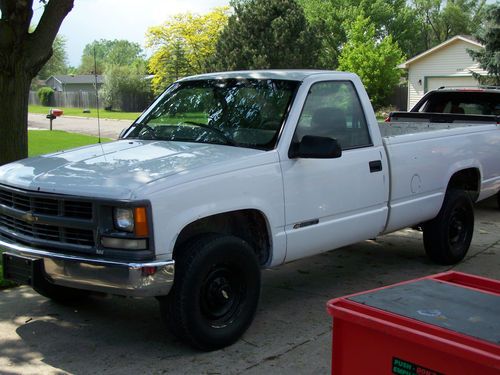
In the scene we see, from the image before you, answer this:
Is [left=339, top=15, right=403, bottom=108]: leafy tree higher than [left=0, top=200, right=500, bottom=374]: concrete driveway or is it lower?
higher

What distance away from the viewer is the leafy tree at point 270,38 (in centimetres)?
2414

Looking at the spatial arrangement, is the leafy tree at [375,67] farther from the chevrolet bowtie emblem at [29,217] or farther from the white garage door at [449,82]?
the chevrolet bowtie emblem at [29,217]

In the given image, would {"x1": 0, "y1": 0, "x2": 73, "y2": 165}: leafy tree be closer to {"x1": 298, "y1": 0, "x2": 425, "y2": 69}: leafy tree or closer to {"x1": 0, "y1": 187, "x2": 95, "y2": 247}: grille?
{"x1": 0, "y1": 187, "x2": 95, "y2": 247}: grille

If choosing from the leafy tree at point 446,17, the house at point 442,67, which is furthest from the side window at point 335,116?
the leafy tree at point 446,17

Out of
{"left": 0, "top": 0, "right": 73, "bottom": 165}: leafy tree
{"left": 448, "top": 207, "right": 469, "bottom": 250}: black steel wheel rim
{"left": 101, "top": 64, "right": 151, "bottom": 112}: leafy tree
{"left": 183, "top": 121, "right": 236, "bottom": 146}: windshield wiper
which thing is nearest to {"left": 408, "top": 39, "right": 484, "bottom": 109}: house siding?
{"left": 101, "top": 64, "right": 151, "bottom": 112}: leafy tree

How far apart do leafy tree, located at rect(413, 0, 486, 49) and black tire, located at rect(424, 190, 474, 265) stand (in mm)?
65490

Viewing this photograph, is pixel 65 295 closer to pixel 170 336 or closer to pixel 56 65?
pixel 170 336

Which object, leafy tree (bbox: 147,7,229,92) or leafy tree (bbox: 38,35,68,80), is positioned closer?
leafy tree (bbox: 147,7,229,92)

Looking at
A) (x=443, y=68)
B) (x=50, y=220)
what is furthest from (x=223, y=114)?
(x=443, y=68)

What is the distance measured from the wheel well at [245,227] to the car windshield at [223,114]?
1.75 ft

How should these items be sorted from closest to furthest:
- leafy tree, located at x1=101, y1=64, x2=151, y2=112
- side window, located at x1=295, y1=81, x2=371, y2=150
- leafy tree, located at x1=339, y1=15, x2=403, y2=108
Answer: side window, located at x1=295, y1=81, x2=371, y2=150, leafy tree, located at x1=339, y1=15, x2=403, y2=108, leafy tree, located at x1=101, y1=64, x2=151, y2=112

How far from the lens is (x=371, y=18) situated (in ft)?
194

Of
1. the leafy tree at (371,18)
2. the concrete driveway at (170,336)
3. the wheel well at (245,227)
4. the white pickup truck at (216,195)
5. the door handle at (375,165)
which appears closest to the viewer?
the white pickup truck at (216,195)

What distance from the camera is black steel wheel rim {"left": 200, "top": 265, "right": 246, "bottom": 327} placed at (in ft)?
14.0
